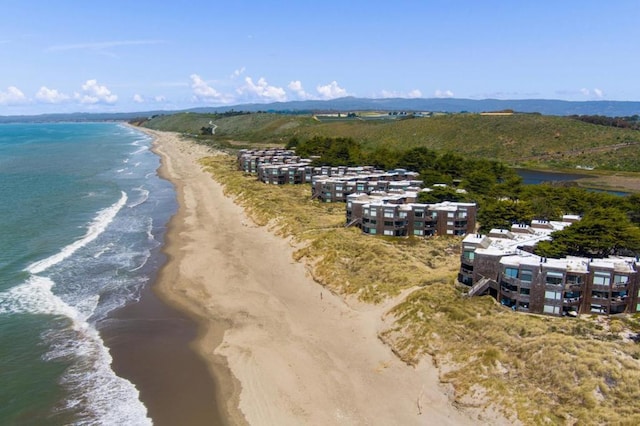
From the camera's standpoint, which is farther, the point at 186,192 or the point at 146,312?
the point at 186,192

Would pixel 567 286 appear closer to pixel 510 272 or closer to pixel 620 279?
pixel 620 279

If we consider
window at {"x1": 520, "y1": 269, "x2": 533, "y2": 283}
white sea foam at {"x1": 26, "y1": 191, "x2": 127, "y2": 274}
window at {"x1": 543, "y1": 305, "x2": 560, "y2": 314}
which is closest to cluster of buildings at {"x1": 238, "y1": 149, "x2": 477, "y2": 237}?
window at {"x1": 520, "y1": 269, "x2": 533, "y2": 283}

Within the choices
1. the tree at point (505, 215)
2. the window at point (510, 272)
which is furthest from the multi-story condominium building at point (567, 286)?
the tree at point (505, 215)

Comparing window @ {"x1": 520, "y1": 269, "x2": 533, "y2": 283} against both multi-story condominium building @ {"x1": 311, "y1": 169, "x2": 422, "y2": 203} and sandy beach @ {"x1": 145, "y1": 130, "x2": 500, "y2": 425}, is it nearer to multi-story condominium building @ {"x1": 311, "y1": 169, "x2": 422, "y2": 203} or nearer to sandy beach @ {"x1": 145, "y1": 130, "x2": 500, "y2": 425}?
sandy beach @ {"x1": 145, "y1": 130, "x2": 500, "y2": 425}

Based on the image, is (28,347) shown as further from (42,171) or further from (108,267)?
(42,171)

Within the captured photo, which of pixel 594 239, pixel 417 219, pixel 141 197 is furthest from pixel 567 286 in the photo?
pixel 141 197

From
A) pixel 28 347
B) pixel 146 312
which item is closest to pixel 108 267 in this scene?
pixel 146 312
